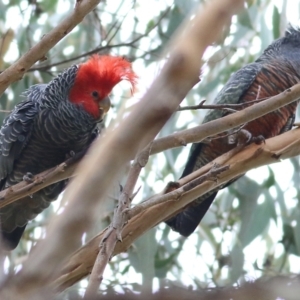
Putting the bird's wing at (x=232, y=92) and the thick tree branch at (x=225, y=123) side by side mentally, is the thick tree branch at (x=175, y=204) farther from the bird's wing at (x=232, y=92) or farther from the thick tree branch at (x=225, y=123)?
the bird's wing at (x=232, y=92)

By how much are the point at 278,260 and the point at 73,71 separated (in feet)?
5.88

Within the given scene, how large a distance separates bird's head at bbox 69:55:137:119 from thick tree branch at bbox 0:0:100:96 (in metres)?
0.63

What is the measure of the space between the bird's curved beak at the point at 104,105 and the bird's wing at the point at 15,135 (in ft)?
0.85

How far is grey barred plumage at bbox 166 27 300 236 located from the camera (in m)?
2.14

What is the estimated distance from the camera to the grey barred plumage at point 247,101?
7.01ft

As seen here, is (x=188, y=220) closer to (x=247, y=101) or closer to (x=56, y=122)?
(x=247, y=101)

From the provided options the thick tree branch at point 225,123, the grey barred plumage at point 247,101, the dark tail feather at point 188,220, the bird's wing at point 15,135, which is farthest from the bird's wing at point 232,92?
the thick tree branch at point 225,123

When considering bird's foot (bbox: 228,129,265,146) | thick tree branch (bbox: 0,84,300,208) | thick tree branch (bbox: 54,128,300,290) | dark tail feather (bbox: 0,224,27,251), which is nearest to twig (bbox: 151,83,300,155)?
thick tree branch (bbox: 0,84,300,208)

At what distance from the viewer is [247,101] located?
7.02 ft

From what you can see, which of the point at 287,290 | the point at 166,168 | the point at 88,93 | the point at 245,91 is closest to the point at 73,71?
the point at 88,93

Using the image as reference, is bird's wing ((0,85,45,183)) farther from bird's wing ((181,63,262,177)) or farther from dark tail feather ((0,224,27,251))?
bird's wing ((181,63,262,177))

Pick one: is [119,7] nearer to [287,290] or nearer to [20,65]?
[20,65]

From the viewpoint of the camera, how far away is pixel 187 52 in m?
0.46

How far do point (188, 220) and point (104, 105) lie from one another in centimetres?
55
